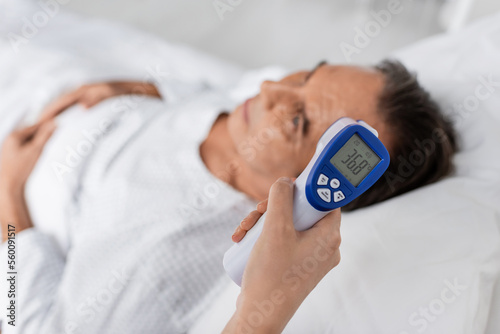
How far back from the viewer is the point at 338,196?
1.63ft

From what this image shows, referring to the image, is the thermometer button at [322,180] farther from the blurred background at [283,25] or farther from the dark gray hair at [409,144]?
the blurred background at [283,25]

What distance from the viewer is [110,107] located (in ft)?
3.68

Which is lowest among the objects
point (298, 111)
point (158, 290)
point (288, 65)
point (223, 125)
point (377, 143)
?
point (288, 65)

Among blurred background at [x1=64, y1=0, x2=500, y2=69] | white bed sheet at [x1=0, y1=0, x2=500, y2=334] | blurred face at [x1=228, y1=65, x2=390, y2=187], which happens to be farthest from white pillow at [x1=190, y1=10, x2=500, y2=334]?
blurred background at [x1=64, y1=0, x2=500, y2=69]

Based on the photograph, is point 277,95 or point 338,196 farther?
point 277,95

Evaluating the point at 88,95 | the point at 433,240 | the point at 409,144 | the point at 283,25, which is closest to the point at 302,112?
the point at 409,144

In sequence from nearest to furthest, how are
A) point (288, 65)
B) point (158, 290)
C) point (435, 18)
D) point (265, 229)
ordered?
point (265, 229) → point (158, 290) → point (288, 65) → point (435, 18)

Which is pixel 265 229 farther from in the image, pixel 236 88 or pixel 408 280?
pixel 236 88

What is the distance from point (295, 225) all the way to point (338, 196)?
0.20 feet

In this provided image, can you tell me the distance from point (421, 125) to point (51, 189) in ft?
2.66

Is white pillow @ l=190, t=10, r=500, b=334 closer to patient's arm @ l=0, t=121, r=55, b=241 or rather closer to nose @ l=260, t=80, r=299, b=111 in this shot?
nose @ l=260, t=80, r=299, b=111

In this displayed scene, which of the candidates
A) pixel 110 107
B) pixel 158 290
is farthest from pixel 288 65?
pixel 158 290

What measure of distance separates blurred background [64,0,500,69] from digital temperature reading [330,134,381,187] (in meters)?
1.67

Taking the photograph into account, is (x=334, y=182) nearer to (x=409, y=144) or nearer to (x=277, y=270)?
(x=277, y=270)
